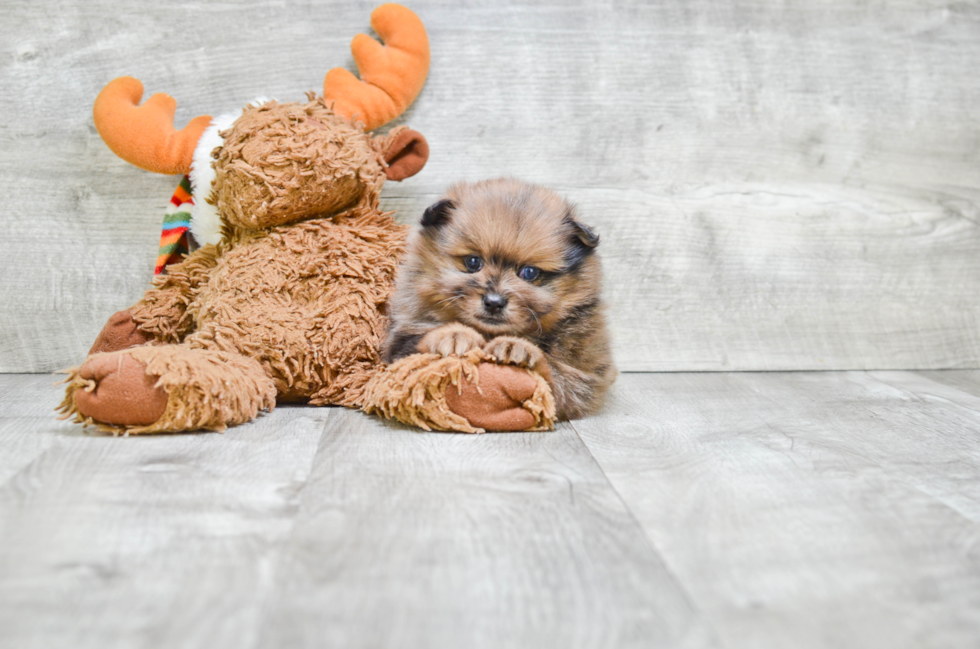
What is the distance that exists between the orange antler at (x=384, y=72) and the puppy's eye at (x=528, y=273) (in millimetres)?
691

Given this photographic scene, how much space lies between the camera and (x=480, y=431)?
64.8 inches

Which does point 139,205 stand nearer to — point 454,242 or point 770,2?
point 454,242

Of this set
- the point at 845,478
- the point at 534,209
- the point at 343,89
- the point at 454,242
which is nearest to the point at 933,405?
the point at 845,478

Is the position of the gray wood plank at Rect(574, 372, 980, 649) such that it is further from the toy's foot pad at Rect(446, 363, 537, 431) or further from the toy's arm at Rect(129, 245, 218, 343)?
the toy's arm at Rect(129, 245, 218, 343)

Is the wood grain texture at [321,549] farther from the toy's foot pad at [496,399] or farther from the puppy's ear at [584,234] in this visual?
the puppy's ear at [584,234]

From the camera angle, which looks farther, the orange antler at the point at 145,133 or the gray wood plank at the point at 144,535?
the orange antler at the point at 145,133

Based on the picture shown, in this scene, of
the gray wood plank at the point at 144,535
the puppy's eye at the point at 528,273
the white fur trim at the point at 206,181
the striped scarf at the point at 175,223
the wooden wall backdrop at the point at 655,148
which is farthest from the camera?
the wooden wall backdrop at the point at 655,148

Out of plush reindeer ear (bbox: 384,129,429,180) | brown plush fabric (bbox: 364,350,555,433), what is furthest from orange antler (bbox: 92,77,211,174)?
brown plush fabric (bbox: 364,350,555,433)

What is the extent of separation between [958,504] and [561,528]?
0.72 metres

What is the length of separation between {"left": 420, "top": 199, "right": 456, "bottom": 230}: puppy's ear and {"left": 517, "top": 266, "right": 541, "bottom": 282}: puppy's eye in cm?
22

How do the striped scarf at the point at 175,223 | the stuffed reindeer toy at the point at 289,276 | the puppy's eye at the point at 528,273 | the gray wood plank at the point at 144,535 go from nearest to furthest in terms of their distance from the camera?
the gray wood plank at the point at 144,535
the stuffed reindeer toy at the point at 289,276
the puppy's eye at the point at 528,273
the striped scarf at the point at 175,223

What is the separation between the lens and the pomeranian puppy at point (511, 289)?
1.69m

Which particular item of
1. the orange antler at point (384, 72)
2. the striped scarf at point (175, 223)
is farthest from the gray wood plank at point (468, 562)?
the orange antler at point (384, 72)

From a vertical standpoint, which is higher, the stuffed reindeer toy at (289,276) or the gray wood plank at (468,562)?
the stuffed reindeer toy at (289,276)
